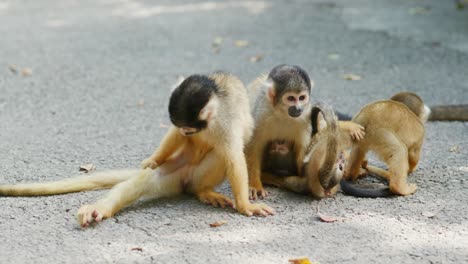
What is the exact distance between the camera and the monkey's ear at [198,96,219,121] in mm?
3527

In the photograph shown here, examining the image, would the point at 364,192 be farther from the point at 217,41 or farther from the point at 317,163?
the point at 217,41

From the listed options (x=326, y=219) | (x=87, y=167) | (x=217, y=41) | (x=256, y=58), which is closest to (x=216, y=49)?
(x=217, y=41)

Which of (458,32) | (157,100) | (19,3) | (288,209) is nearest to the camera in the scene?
(288,209)

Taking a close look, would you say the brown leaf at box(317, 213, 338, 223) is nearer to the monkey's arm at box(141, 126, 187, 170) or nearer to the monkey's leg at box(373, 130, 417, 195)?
the monkey's leg at box(373, 130, 417, 195)

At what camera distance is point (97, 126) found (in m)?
5.28

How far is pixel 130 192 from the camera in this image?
374 cm

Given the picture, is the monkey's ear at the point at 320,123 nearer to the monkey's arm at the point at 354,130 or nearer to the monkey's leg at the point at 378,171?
the monkey's arm at the point at 354,130

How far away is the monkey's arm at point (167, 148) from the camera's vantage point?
152 inches

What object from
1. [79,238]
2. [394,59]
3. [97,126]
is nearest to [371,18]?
[394,59]

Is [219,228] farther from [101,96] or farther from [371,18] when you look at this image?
[371,18]

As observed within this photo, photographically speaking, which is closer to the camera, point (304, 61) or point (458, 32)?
point (304, 61)

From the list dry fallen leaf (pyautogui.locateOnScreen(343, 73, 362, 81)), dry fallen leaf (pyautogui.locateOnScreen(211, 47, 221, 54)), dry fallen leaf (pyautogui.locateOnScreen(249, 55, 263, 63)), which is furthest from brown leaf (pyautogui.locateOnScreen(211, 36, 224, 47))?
dry fallen leaf (pyautogui.locateOnScreen(343, 73, 362, 81))

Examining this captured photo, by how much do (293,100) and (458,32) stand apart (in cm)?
442

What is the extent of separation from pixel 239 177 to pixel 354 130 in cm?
85
